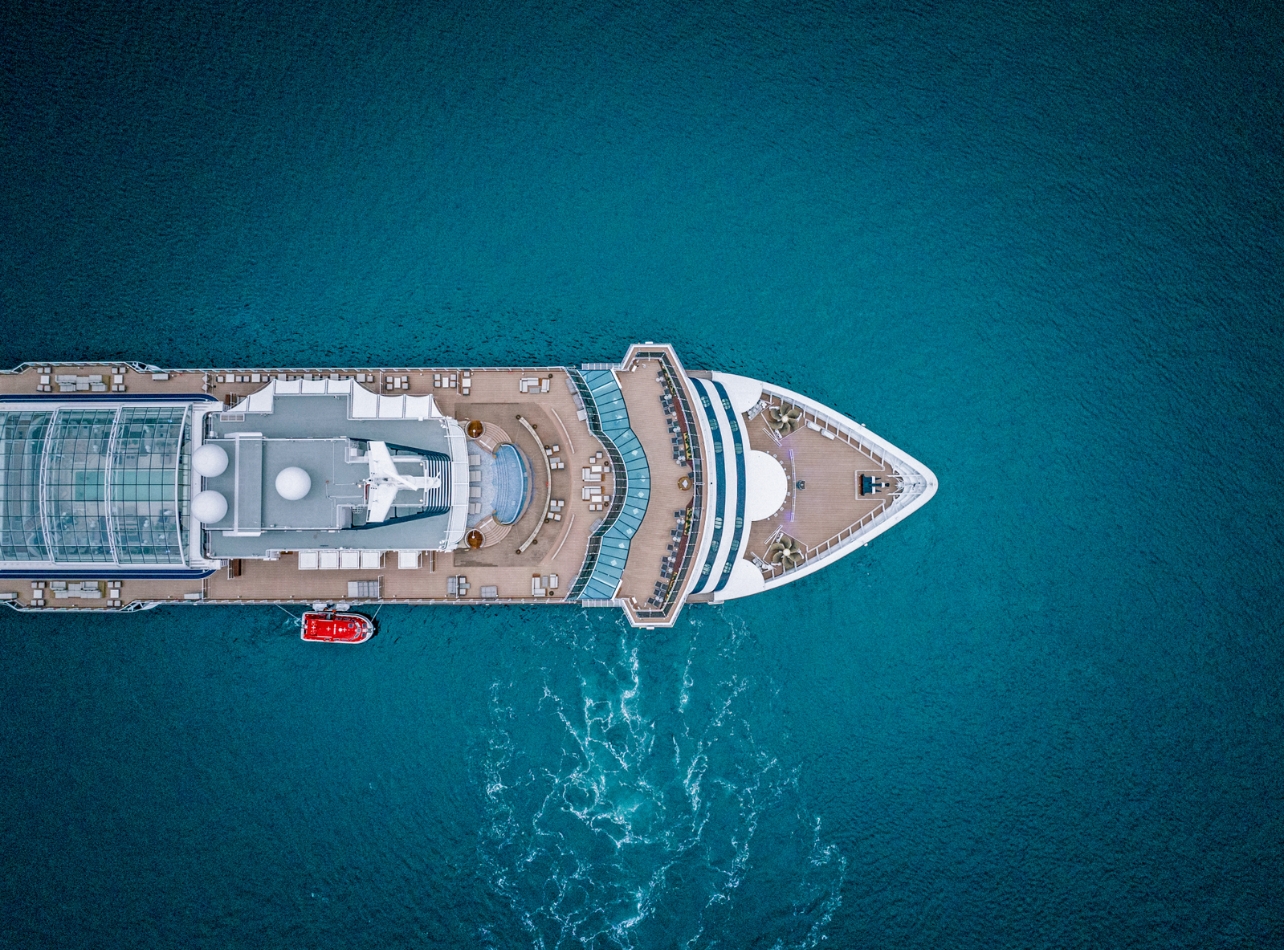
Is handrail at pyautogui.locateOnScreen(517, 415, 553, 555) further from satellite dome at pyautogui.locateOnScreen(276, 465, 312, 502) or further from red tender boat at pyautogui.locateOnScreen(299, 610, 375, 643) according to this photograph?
satellite dome at pyautogui.locateOnScreen(276, 465, 312, 502)

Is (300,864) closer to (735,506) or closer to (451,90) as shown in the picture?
(735,506)

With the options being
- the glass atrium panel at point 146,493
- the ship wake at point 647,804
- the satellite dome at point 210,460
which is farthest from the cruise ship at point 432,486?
the ship wake at point 647,804

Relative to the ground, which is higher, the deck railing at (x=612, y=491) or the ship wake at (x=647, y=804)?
the deck railing at (x=612, y=491)

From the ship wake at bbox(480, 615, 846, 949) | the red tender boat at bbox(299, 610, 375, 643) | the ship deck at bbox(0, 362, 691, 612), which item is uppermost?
the ship deck at bbox(0, 362, 691, 612)

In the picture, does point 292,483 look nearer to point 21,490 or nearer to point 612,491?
point 21,490

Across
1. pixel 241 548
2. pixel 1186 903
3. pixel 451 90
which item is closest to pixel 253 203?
pixel 451 90

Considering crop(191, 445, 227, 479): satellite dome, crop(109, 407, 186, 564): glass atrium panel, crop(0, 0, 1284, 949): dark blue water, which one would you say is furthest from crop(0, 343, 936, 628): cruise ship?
crop(0, 0, 1284, 949): dark blue water

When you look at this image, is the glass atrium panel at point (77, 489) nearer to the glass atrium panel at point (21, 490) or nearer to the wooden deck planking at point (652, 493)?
the glass atrium panel at point (21, 490)

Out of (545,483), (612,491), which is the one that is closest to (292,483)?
(545,483)
